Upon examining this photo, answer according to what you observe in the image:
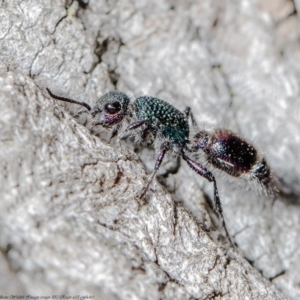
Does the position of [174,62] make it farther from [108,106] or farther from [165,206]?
[165,206]

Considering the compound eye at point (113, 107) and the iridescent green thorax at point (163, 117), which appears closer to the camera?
the compound eye at point (113, 107)

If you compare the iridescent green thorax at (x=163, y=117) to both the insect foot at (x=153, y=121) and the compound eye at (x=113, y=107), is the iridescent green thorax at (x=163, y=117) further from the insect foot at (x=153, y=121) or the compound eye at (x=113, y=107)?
the compound eye at (x=113, y=107)

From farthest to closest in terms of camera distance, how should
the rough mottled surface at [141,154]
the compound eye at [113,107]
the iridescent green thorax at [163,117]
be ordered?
the iridescent green thorax at [163,117] → the compound eye at [113,107] → the rough mottled surface at [141,154]

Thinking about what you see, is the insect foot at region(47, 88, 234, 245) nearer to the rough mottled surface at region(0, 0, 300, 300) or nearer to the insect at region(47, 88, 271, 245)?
the insect at region(47, 88, 271, 245)

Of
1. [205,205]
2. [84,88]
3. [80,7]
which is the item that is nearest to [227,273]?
[205,205]

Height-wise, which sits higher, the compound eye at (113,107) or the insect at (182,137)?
the insect at (182,137)

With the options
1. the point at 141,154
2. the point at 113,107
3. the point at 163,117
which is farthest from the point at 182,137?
the point at 113,107

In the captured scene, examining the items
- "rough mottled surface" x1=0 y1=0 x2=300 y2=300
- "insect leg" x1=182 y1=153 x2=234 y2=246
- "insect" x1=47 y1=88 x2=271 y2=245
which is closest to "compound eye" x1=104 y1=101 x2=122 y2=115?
"insect" x1=47 y1=88 x2=271 y2=245

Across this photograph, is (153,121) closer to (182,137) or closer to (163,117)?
(163,117)

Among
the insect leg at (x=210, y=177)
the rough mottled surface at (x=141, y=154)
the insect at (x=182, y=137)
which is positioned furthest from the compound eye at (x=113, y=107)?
the insect leg at (x=210, y=177)
